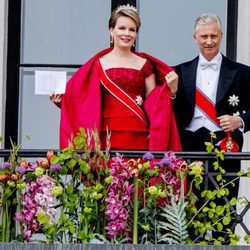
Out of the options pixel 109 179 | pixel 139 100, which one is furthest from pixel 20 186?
pixel 139 100

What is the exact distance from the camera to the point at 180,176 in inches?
357

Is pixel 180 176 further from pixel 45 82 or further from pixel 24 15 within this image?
pixel 24 15

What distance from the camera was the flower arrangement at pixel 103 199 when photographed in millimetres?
8969

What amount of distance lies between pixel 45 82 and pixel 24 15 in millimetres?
1679

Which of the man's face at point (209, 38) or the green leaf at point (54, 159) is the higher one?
the man's face at point (209, 38)

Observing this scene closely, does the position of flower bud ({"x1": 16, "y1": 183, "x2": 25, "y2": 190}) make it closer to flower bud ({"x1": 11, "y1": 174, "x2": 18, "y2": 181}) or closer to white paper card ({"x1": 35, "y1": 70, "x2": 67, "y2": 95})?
flower bud ({"x1": 11, "y1": 174, "x2": 18, "y2": 181})

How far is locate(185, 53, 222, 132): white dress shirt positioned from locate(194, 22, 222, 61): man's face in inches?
2.6

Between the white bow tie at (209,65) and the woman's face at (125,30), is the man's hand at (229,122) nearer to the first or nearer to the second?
the white bow tie at (209,65)

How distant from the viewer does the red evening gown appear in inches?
382

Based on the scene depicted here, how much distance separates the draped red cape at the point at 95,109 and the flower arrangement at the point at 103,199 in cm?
47

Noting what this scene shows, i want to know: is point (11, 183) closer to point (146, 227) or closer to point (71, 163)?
point (71, 163)

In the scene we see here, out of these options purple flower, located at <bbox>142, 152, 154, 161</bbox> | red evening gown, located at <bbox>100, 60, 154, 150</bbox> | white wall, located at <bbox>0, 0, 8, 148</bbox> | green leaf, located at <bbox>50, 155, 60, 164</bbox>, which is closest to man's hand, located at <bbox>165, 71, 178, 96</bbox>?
red evening gown, located at <bbox>100, 60, 154, 150</bbox>

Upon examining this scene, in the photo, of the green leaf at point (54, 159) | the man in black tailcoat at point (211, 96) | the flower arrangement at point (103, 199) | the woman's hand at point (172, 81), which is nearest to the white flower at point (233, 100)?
the man in black tailcoat at point (211, 96)

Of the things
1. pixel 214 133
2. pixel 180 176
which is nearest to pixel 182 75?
pixel 214 133
